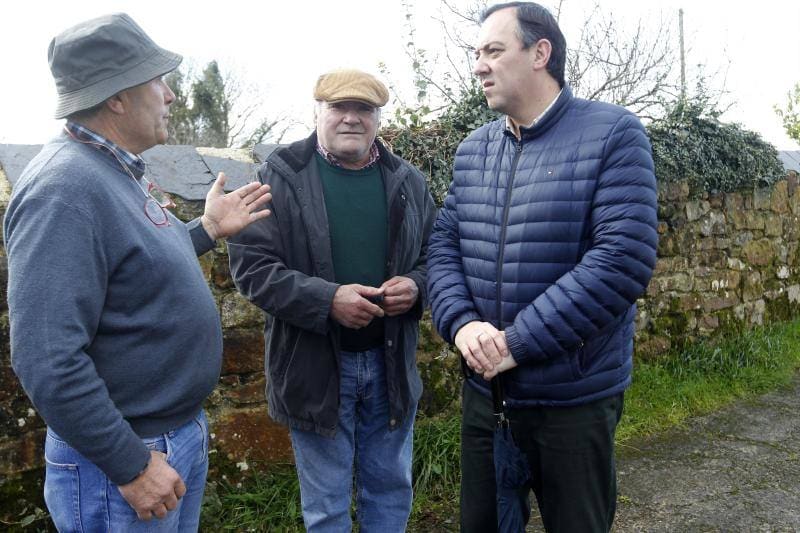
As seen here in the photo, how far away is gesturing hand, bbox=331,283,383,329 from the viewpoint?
2.12m

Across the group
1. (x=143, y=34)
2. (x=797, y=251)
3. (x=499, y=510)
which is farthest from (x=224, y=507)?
(x=797, y=251)

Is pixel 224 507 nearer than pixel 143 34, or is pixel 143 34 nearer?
pixel 143 34

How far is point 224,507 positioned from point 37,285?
78.8 inches

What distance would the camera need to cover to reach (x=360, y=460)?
2.43 m

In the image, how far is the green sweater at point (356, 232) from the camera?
2283 mm

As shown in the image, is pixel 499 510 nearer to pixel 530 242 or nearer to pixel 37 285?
pixel 530 242

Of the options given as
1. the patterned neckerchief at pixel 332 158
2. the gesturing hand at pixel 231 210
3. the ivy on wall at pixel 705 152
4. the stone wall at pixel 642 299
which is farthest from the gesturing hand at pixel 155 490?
the ivy on wall at pixel 705 152

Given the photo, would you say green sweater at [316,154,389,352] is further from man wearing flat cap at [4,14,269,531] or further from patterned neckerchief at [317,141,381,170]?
man wearing flat cap at [4,14,269,531]

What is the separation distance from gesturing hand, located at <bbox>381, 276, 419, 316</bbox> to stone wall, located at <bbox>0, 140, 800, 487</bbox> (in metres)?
1.12

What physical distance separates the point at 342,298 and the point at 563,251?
0.75 meters

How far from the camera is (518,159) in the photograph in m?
2.05

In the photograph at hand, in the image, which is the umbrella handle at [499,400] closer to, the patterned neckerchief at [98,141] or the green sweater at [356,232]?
the green sweater at [356,232]

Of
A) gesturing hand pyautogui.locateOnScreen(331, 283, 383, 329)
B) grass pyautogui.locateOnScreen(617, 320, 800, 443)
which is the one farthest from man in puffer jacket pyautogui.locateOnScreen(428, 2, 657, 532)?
grass pyautogui.locateOnScreen(617, 320, 800, 443)

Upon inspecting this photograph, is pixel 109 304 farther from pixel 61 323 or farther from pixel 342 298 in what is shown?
pixel 342 298
